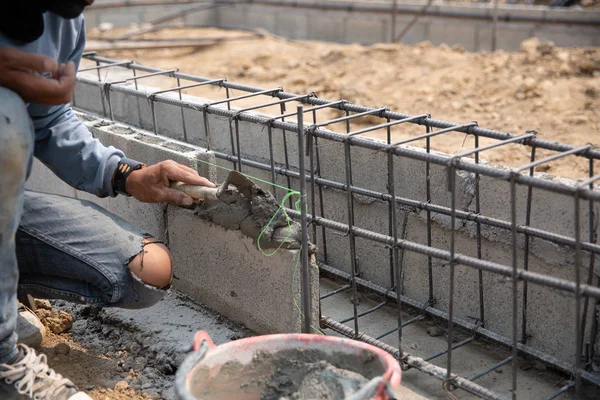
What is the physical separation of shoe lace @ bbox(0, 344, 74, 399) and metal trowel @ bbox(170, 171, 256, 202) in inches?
34.0

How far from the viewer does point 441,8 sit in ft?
37.6

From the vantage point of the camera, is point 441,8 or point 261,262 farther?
point 441,8

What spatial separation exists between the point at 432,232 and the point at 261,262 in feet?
3.06

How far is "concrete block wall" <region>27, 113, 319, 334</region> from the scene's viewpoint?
10.1 ft

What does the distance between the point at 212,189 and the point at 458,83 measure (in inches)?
222

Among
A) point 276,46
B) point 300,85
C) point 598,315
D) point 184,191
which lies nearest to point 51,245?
point 184,191

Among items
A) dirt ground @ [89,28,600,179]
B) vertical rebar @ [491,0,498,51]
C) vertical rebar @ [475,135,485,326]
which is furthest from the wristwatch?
vertical rebar @ [491,0,498,51]

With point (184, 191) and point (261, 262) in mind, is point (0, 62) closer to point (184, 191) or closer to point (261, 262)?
point (184, 191)

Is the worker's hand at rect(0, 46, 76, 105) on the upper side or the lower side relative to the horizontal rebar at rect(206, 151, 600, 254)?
upper

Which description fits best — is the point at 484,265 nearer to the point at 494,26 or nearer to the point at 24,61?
the point at 24,61

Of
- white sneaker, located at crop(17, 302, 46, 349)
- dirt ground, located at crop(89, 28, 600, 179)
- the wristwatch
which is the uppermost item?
the wristwatch

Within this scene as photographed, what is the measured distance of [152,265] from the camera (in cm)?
295

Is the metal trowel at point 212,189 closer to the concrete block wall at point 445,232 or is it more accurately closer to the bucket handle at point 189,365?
the concrete block wall at point 445,232

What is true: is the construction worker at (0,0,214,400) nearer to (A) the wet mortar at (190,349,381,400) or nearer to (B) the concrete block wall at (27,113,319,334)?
(B) the concrete block wall at (27,113,319,334)
